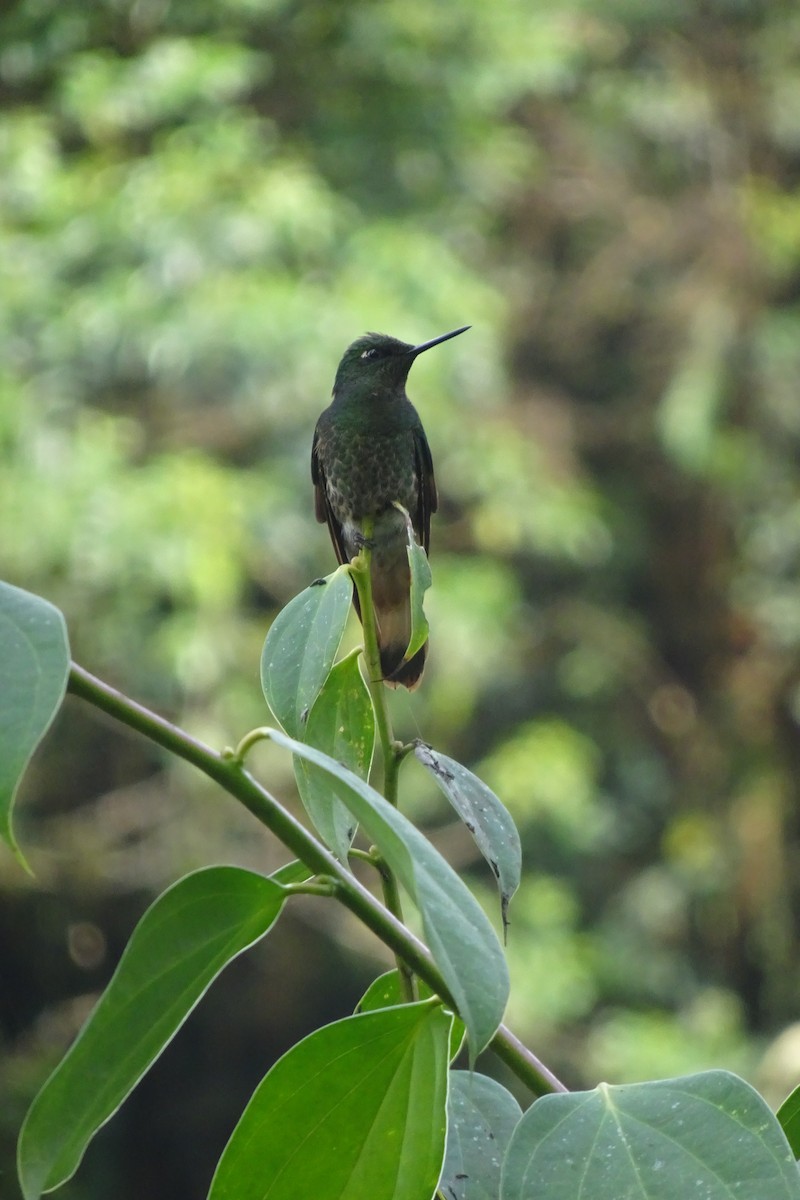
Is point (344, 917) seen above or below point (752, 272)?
below

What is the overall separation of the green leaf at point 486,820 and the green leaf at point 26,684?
0.23m

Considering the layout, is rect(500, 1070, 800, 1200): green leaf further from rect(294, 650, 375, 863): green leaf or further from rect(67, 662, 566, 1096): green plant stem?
rect(294, 650, 375, 863): green leaf

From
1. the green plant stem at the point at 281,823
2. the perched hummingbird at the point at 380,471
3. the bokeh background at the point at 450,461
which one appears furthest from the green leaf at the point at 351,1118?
the bokeh background at the point at 450,461

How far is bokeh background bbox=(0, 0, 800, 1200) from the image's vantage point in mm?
5238

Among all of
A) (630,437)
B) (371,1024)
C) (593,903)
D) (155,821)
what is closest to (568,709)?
(593,903)

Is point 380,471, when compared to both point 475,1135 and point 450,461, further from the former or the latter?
point 450,461

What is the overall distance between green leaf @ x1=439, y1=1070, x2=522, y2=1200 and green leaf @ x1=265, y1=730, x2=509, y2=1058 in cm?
17

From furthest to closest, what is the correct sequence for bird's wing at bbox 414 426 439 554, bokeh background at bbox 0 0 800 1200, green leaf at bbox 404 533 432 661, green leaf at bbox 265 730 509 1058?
bokeh background at bbox 0 0 800 1200 < bird's wing at bbox 414 426 439 554 < green leaf at bbox 404 533 432 661 < green leaf at bbox 265 730 509 1058

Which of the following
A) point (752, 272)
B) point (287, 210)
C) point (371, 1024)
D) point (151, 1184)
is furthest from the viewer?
point (752, 272)

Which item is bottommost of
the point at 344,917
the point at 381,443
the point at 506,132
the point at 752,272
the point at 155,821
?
the point at 344,917

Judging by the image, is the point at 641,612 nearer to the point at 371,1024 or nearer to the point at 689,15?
the point at 689,15

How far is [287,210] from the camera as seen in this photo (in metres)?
5.22

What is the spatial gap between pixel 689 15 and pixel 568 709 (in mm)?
4473

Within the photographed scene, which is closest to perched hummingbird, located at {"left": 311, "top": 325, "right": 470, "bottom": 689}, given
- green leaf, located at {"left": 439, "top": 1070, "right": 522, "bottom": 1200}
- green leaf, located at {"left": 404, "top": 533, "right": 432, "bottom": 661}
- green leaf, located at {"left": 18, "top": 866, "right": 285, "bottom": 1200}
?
green leaf, located at {"left": 404, "top": 533, "right": 432, "bottom": 661}
